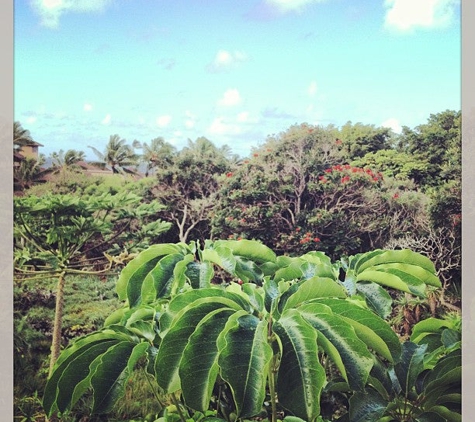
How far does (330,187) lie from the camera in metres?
3.42

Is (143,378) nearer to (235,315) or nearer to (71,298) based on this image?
(71,298)

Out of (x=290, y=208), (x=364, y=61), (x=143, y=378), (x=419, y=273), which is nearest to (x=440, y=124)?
(x=364, y=61)

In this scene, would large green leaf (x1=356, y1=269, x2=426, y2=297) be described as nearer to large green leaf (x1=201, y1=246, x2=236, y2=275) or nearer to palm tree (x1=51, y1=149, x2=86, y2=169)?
large green leaf (x1=201, y1=246, x2=236, y2=275)

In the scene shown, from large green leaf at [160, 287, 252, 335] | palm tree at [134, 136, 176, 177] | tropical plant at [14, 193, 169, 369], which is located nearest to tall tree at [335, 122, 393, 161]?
palm tree at [134, 136, 176, 177]

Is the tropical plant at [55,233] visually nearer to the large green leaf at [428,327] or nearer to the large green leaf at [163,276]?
the large green leaf at [163,276]

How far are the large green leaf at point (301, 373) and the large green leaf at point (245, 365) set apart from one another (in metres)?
→ 0.05

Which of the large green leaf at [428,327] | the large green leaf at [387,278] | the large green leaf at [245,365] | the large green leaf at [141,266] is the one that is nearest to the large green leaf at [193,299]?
the large green leaf at [245,365]

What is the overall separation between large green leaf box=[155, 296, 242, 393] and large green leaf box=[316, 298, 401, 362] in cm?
24

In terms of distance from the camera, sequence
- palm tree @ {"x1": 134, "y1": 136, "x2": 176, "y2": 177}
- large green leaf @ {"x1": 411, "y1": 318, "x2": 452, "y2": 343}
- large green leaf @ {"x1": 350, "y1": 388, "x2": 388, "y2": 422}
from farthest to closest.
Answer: palm tree @ {"x1": 134, "y1": 136, "x2": 176, "y2": 177} → large green leaf @ {"x1": 411, "y1": 318, "x2": 452, "y2": 343} → large green leaf @ {"x1": 350, "y1": 388, "x2": 388, "y2": 422}

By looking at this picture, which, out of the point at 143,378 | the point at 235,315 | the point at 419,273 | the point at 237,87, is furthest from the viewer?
the point at 237,87

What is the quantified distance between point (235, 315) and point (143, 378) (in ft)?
5.65

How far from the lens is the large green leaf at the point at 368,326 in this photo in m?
1.57

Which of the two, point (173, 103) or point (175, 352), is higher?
point (173, 103)

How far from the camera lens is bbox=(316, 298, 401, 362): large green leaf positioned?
1.57 meters
